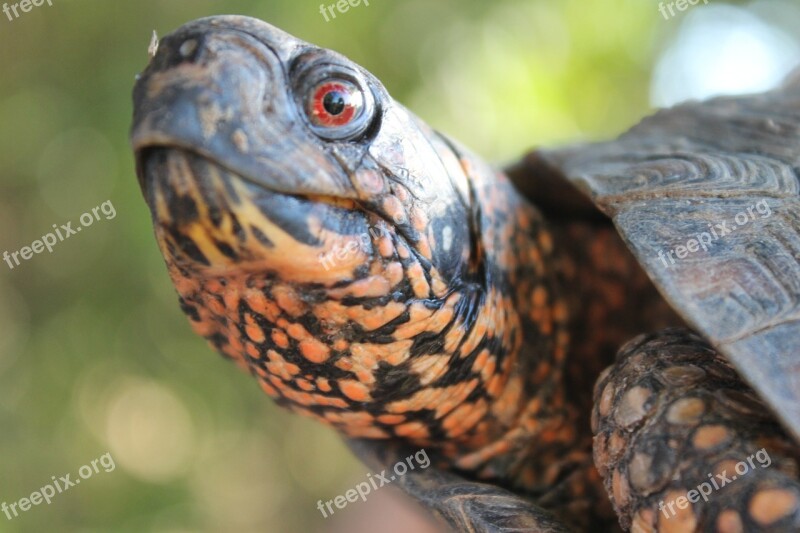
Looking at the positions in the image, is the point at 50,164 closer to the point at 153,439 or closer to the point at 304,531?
the point at 153,439

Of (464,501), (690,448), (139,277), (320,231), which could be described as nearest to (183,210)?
(320,231)

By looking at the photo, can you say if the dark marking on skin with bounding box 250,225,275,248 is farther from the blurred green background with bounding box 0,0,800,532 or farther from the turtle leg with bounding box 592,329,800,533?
the blurred green background with bounding box 0,0,800,532

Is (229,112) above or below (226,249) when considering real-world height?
above

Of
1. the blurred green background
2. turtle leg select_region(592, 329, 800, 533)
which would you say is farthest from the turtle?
the blurred green background

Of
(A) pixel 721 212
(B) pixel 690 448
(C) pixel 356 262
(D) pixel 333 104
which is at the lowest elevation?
(B) pixel 690 448

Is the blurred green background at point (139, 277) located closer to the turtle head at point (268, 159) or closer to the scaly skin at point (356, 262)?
the scaly skin at point (356, 262)

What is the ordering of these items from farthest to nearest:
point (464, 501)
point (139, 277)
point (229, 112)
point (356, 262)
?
point (139, 277) → point (464, 501) → point (356, 262) → point (229, 112)

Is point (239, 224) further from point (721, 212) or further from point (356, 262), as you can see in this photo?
point (721, 212)
